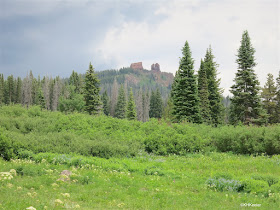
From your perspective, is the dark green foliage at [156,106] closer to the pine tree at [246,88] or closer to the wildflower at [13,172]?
the pine tree at [246,88]

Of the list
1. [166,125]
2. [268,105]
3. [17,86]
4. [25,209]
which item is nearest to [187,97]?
[166,125]

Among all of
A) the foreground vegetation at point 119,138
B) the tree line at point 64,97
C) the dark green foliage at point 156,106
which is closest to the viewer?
the foreground vegetation at point 119,138

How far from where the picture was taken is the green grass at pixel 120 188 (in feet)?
23.8

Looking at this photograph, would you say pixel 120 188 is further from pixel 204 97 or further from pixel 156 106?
pixel 156 106

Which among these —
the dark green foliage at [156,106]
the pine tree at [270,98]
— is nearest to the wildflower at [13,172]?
the pine tree at [270,98]

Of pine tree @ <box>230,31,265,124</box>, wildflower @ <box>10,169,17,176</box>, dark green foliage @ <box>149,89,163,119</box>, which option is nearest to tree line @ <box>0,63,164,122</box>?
dark green foliage @ <box>149,89,163,119</box>

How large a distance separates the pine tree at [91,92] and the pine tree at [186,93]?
56.3ft

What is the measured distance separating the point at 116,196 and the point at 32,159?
646 cm

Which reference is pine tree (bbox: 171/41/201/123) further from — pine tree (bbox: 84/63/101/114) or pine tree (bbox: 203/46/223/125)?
pine tree (bbox: 84/63/101/114)

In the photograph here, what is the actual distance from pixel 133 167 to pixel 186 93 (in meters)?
22.0

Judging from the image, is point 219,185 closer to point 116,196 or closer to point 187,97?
point 116,196

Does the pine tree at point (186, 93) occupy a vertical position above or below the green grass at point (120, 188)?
above

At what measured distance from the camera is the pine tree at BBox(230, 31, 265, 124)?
1259 inches

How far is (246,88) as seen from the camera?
32.7 meters
